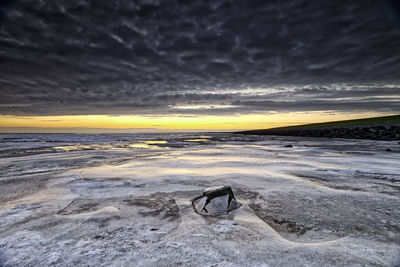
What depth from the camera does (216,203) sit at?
9.23 ft

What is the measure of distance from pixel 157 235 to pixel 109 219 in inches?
32.7

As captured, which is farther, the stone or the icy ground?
the stone

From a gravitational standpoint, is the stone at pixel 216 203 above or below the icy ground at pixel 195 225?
above

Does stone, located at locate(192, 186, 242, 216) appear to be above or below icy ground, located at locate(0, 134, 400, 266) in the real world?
above

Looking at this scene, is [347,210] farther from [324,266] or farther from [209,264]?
[209,264]

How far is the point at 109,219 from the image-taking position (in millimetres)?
2561

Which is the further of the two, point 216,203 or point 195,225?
point 216,203

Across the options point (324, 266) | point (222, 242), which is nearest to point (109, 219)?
point (222, 242)

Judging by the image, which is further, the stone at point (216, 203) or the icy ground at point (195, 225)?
the stone at point (216, 203)

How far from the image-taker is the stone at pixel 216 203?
2752mm

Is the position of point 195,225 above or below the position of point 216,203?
below

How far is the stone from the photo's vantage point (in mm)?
2752

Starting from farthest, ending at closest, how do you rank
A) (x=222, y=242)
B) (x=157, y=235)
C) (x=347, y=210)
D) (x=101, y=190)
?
(x=101, y=190)
(x=347, y=210)
(x=157, y=235)
(x=222, y=242)

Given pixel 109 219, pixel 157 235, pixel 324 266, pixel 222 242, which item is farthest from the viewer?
pixel 109 219
